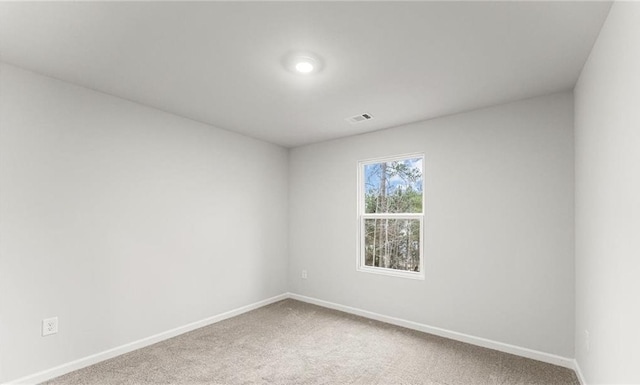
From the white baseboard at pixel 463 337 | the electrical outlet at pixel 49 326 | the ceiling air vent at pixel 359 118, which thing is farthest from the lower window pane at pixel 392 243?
the electrical outlet at pixel 49 326

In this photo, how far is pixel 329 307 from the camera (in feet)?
13.4

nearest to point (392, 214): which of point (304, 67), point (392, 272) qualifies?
point (392, 272)

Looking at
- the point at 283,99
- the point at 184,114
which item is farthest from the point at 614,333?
the point at 184,114

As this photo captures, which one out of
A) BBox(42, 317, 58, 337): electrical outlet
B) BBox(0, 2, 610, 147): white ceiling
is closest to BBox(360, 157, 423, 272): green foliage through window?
BBox(0, 2, 610, 147): white ceiling

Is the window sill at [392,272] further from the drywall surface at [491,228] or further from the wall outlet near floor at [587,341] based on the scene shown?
the wall outlet near floor at [587,341]

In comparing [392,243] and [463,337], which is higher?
[392,243]

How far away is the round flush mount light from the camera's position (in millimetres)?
2064

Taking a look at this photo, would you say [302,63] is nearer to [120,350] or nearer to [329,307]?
[120,350]

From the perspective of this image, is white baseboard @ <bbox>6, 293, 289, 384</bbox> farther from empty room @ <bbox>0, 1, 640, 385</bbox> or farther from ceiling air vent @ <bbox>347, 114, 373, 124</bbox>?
ceiling air vent @ <bbox>347, 114, 373, 124</bbox>

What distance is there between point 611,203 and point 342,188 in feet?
8.96

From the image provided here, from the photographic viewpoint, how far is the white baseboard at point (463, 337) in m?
2.56

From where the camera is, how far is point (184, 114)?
326 centimetres

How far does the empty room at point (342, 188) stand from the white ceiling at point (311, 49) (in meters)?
0.02

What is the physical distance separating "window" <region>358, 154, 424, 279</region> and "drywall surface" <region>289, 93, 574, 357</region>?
0.10 meters
